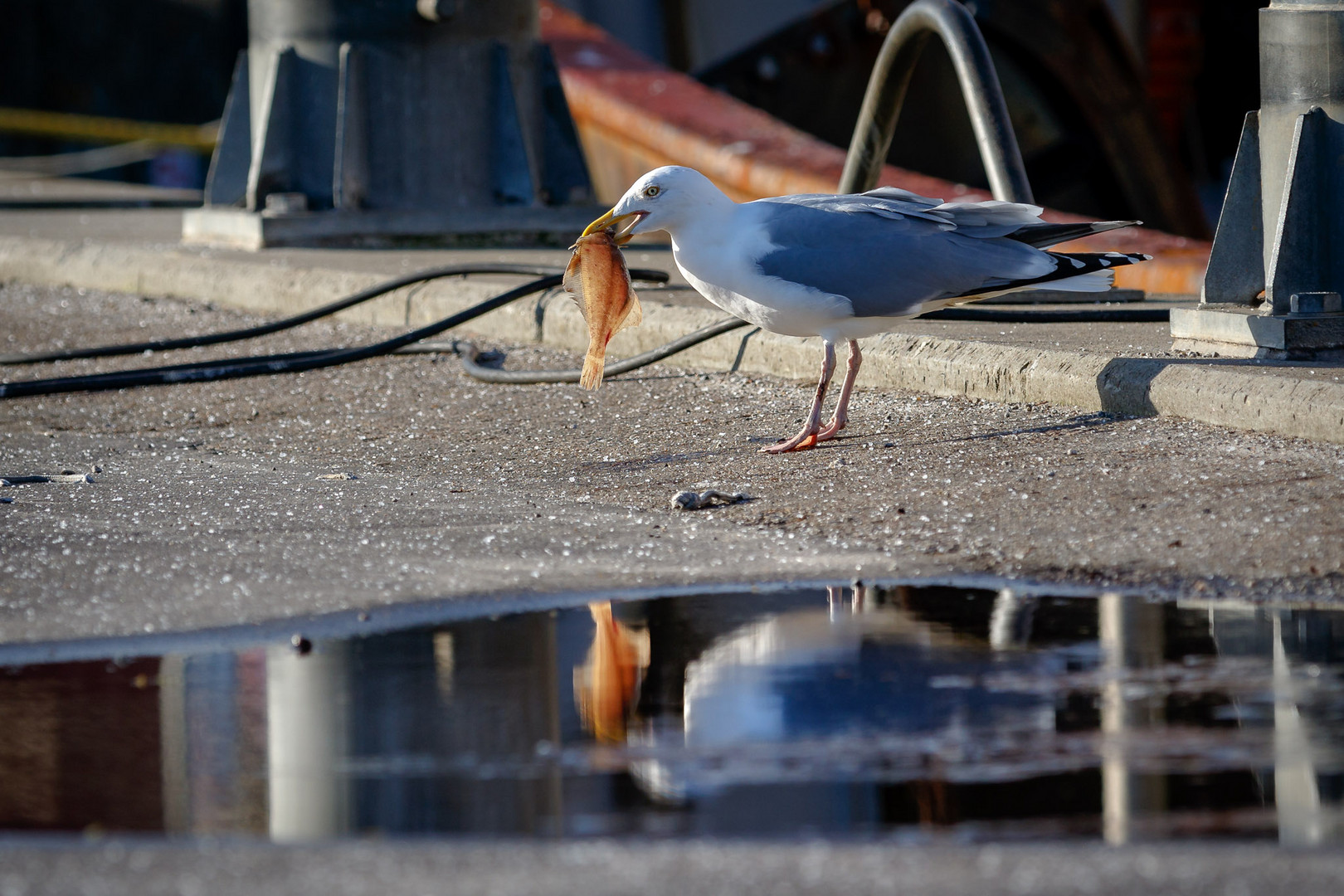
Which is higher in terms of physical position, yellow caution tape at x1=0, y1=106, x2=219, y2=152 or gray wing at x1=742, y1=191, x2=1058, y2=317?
yellow caution tape at x1=0, y1=106, x2=219, y2=152

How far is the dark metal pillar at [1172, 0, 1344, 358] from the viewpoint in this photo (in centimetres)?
480

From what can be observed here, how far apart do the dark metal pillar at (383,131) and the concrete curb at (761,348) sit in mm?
558

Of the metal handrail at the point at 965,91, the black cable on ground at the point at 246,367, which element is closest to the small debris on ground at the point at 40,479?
the black cable on ground at the point at 246,367

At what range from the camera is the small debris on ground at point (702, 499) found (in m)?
4.15

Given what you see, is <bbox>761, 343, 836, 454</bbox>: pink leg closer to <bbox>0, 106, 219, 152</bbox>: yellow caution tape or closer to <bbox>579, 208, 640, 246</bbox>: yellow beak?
<bbox>579, 208, 640, 246</bbox>: yellow beak

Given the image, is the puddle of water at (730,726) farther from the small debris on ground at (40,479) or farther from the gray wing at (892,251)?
the small debris on ground at (40,479)

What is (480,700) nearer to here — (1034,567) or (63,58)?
(1034,567)

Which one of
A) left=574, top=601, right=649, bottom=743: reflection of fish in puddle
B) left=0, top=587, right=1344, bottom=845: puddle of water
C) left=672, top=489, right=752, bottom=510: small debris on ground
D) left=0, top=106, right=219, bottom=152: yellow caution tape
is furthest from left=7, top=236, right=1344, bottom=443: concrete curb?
left=0, top=106, right=219, bottom=152: yellow caution tape

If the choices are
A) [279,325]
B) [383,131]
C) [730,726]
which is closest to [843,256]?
[730,726]

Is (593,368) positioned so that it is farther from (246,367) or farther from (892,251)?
(246,367)

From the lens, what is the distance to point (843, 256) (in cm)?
459

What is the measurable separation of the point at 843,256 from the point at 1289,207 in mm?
1280

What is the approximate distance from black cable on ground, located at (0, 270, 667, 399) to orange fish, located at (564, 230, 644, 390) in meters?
1.10

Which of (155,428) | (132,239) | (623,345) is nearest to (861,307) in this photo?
(623,345)
